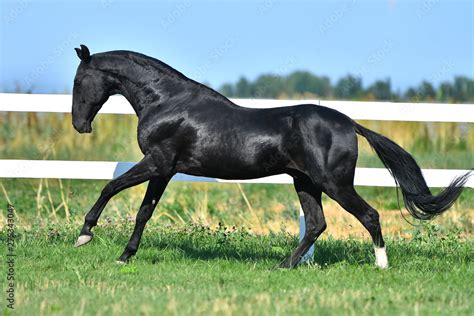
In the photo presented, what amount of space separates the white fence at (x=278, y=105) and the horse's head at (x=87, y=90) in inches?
33.0

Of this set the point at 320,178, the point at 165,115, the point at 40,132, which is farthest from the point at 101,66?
the point at 40,132

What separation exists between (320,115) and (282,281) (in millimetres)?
1455

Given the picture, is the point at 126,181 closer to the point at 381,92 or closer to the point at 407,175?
the point at 407,175

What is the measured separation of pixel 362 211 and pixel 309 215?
0.53m

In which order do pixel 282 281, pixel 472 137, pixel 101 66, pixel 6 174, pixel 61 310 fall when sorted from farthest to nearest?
1. pixel 472 137
2. pixel 6 174
3. pixel 101 66
4. pixel 282 281
5. pixel 61 310

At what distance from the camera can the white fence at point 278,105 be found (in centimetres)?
820

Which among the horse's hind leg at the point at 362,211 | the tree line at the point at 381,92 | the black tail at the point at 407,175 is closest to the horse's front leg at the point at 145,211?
the horse's hind leg at the point at 362,211

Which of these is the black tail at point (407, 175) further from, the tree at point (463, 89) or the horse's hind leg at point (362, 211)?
the tree at point (463, 89)

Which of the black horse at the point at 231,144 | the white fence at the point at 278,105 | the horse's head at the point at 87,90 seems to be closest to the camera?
the black horse at the point at 231,144

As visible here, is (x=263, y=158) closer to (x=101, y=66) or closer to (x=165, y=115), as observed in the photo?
(x=165, y=115)

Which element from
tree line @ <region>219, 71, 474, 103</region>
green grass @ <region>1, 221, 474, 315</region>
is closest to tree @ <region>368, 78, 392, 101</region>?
tree line @ <region>219, 71, 474, 103</region>

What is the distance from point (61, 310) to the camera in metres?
5.27

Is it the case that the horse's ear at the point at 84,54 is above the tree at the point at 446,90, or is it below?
below

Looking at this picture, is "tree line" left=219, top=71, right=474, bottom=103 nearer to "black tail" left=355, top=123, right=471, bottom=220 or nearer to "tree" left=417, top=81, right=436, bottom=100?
"tree" left=417, top=81, right=436, bottom=100
